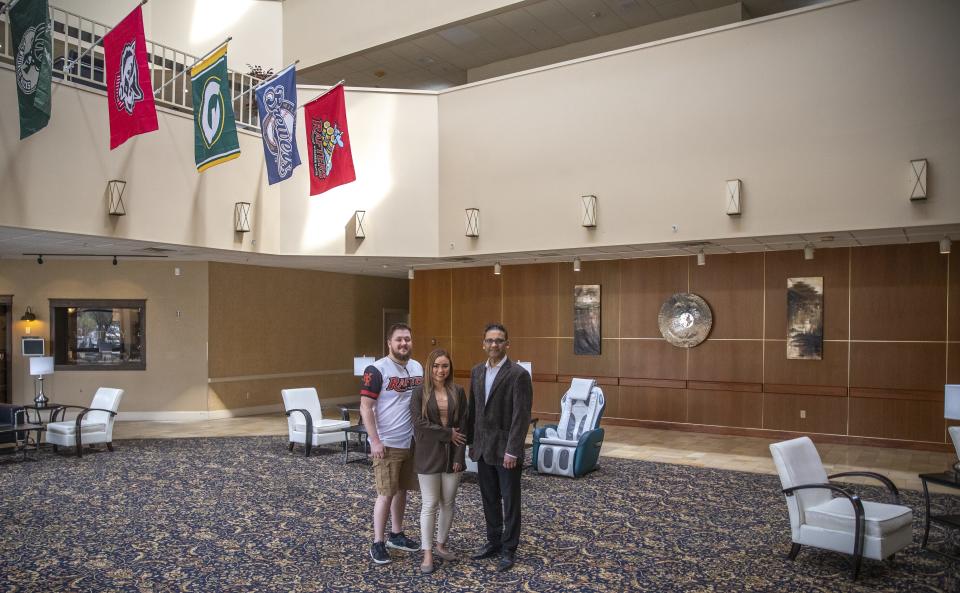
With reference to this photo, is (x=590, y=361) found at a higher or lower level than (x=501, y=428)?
lower

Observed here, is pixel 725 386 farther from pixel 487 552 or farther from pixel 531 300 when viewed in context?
pixel 487 552

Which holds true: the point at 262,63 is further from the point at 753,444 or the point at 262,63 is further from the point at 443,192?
the point at 753,444

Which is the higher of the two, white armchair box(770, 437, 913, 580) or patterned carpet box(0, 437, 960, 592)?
white armchair box(770, 437, 913, 580)

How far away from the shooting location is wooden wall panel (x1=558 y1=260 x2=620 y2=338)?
42.5 feet

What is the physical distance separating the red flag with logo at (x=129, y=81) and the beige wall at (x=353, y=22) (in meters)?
6.21

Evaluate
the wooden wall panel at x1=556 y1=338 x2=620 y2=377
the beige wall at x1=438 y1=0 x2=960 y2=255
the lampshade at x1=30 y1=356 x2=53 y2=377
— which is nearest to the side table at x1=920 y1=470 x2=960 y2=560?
the beige wall at x1=438 y1=0 x2=960 y2=255

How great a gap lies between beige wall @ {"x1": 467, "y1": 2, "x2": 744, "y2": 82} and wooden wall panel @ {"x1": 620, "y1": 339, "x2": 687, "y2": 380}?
5.69m

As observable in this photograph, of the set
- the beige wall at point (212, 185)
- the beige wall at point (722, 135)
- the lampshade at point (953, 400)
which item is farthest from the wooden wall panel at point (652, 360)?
the lampshade at point (953, 400)

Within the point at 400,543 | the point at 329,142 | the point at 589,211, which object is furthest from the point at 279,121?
the point at 400,543

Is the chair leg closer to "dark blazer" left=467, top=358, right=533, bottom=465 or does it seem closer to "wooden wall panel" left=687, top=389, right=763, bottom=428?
"dark blazer" left=467, top=358, right=533, bottom=465

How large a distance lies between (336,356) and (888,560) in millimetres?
12971

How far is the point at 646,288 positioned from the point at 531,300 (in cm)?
231

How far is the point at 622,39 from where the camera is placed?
1367cm

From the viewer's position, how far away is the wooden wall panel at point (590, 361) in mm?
12945
